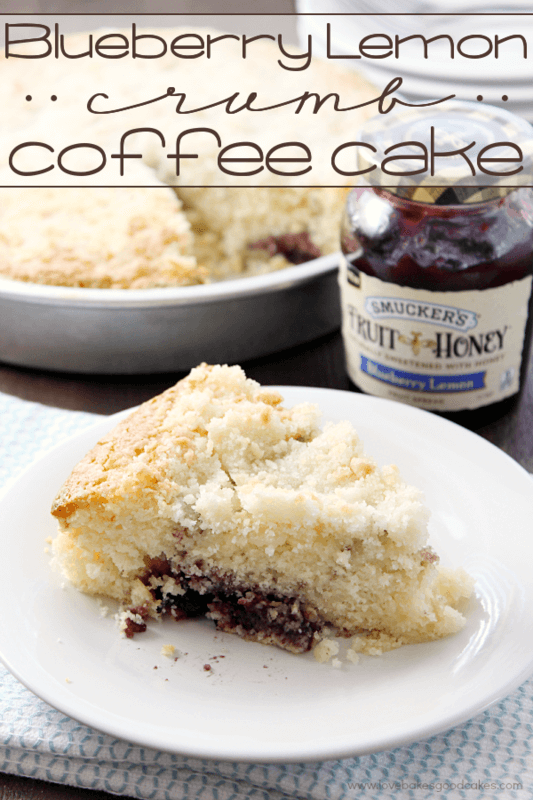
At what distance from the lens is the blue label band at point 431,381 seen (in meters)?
1.54

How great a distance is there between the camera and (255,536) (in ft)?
3.67

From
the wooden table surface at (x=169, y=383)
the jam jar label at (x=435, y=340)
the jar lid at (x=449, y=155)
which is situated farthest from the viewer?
the wooden table surface at (x=169, y=383)

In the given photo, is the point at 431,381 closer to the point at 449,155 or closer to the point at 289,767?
the point at 449,155

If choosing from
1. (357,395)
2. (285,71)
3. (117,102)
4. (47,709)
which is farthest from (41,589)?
(285,71)

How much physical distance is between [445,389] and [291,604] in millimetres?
587

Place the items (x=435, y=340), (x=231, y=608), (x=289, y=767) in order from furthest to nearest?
(x=435, y=340), (x=231, y=608), (x=289, y=767)

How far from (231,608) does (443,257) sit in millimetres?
701

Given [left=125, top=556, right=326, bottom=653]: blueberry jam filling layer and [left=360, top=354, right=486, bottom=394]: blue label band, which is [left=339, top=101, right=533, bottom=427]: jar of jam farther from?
[left=125, top=556, right=326, bottom=653]: blueberry jam filling layer

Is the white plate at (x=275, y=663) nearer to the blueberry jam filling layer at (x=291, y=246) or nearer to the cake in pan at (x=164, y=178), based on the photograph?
the cake in pan at (x=164, y=178)

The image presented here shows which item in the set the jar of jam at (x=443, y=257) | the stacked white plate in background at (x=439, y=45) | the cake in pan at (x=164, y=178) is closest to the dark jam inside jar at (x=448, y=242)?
the jar of jam at (x=443, y=257)

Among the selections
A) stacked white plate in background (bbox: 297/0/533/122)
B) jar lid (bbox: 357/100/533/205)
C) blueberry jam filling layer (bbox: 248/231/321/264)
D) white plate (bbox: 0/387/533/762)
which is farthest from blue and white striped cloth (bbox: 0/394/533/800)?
stacked white plate in background (bbox: 297/0/533/122)

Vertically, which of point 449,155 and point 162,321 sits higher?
point 449,155

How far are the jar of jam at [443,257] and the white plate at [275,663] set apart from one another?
0.24m

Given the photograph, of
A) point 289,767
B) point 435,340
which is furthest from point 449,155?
point 289,767
